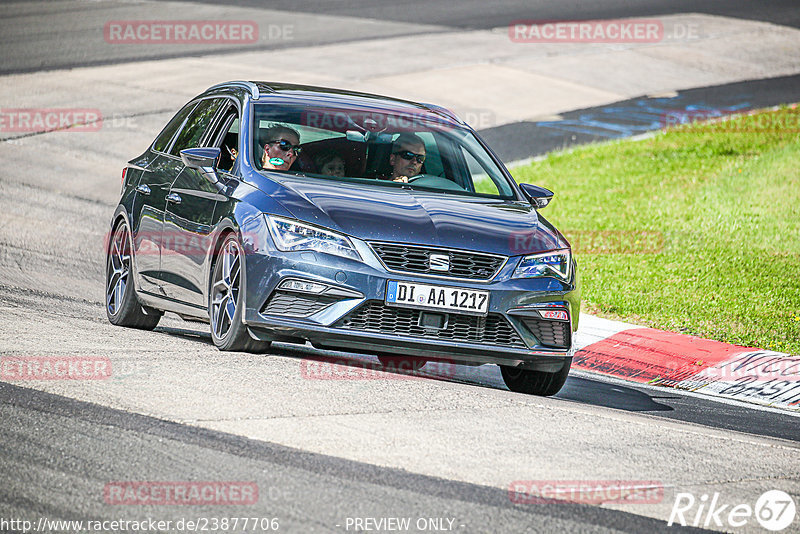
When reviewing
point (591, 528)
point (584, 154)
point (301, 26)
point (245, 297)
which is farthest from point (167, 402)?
point (301, 26)

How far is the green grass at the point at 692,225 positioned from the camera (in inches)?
451

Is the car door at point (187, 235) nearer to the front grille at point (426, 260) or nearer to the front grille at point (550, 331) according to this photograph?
the front grille at point (426, 260)

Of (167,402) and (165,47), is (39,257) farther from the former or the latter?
(165,47)

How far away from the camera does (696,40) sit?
3019 cm

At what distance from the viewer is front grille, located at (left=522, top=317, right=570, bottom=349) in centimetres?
750

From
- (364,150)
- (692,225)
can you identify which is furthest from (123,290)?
(692,225)

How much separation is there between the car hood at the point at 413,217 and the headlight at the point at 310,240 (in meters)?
0.05

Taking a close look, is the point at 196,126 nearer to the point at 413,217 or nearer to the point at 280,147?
the point at 280,147

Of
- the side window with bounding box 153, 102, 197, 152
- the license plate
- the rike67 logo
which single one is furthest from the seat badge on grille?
the side window with bounding box 153, 102, 197, 152

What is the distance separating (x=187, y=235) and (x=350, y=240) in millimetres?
1580

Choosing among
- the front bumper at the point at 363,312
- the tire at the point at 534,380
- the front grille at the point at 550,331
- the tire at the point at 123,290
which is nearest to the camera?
the front bumper at the point at 363,312

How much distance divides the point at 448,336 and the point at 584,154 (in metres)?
13.2

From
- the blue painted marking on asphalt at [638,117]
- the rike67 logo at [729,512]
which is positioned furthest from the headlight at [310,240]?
Answer: the blue painted marking on asphalt at [638,117]

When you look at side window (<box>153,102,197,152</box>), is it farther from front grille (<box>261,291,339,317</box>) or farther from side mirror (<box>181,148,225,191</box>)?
front grille (<box>261,291,339,317</box>)
